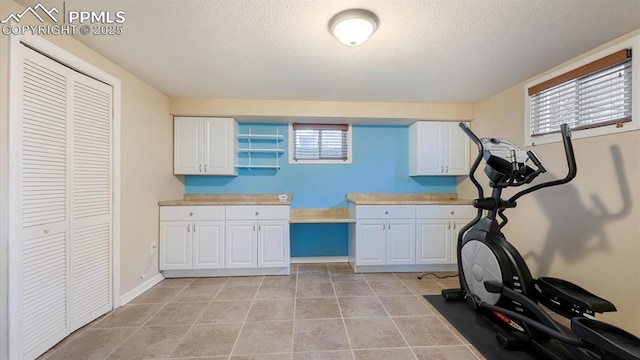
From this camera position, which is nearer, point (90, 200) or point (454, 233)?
point (90, 200)

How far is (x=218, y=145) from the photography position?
A: 3295mm

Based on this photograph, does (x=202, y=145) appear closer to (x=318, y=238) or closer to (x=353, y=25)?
(x=318, y=238)

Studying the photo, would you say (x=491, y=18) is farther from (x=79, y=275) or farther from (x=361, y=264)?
(x=79, y=275)

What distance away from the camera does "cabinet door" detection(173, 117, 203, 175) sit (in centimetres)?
325

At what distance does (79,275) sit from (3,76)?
4.86 ft

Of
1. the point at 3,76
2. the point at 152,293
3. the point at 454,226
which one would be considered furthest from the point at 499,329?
the point at 3,76

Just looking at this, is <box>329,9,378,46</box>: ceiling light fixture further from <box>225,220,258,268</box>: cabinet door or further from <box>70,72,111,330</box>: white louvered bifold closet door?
<box>225,220,258,268</box>: cabinet door

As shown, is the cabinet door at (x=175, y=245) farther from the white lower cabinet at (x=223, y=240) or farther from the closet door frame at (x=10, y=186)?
the closet door frame at (x=10, y=186)

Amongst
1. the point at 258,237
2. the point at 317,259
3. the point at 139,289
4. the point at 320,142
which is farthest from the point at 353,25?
the point at 139,289

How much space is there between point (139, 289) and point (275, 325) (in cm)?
168

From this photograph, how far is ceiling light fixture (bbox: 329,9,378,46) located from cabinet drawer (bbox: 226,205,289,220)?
2.10m

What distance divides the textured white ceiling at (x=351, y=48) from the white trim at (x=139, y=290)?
2.25 m

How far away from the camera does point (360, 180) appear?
3.73 m

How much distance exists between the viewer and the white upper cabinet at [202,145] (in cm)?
325
